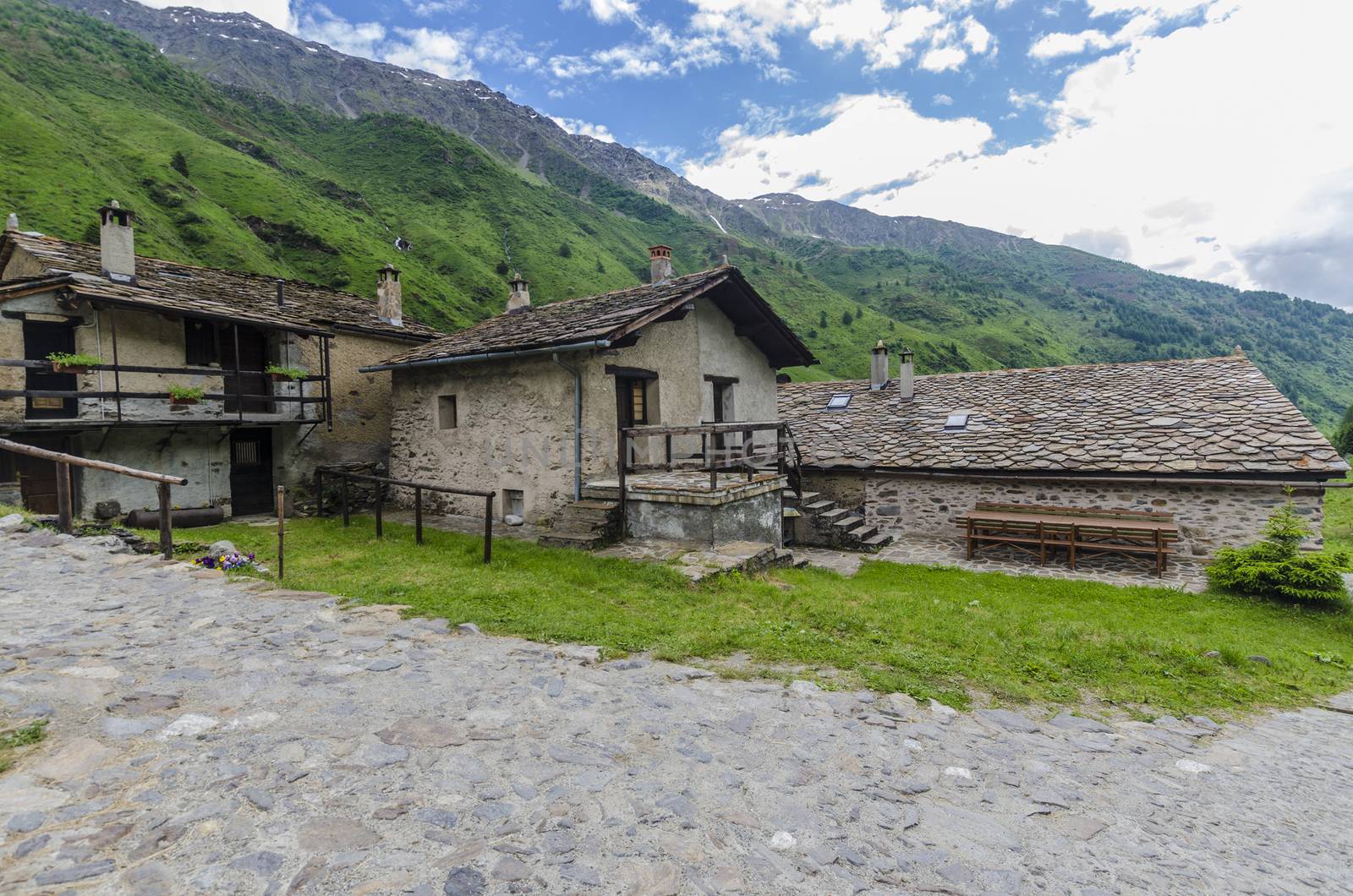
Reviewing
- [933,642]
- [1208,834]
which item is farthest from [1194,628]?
[1208,834]

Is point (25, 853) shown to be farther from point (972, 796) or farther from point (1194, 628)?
point (1194, 628)

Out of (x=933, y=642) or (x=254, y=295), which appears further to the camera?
(x=254, y=295)

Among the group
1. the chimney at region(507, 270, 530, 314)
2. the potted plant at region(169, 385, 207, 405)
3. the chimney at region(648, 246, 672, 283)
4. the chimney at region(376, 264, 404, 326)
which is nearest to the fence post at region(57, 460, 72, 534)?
the potted plant at region(169, 385, 207, 405)

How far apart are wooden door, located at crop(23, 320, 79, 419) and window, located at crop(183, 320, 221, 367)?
1811 mm

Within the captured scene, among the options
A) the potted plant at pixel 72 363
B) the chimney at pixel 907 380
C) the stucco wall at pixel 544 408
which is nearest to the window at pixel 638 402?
the stucco wall at pixel 544 408

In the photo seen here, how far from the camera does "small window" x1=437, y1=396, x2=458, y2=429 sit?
45.9 ft

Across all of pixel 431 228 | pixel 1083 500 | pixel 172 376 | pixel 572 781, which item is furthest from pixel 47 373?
pixel 431 228

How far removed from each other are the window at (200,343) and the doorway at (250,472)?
1755mm

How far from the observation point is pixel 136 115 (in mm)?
58375

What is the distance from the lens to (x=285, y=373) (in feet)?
45.2

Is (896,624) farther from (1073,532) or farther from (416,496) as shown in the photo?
(416,496)

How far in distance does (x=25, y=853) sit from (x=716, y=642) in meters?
4.60

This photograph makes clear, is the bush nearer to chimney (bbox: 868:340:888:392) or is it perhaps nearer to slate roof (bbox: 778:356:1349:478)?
slate roof (bbox: 778:356:1349:478)

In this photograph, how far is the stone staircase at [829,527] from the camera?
14.2 m
